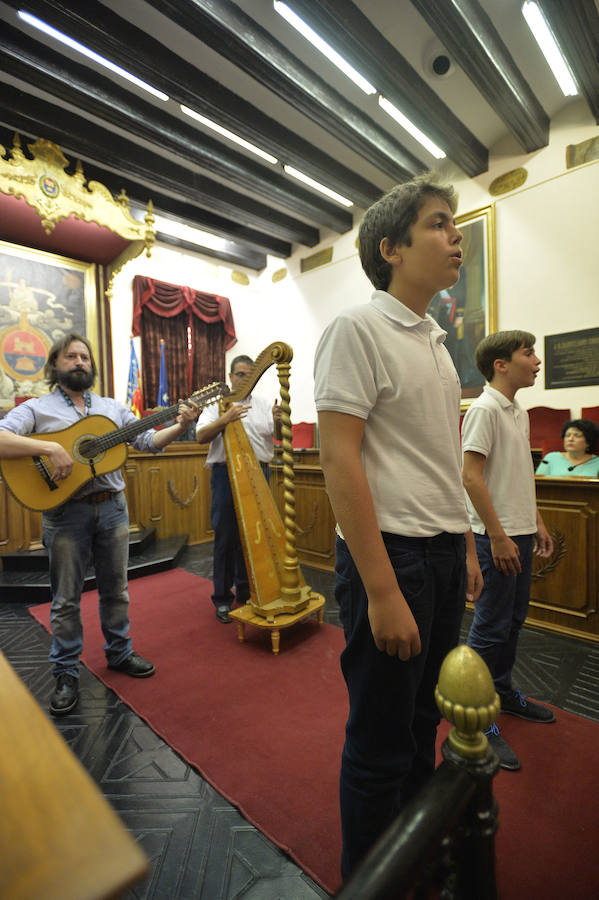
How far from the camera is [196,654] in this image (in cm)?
261

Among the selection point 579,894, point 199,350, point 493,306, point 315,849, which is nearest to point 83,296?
point 199,350

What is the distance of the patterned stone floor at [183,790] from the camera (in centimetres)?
125

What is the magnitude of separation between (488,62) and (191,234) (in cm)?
446

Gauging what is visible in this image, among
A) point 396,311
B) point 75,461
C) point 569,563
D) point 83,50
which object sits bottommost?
point 569,563

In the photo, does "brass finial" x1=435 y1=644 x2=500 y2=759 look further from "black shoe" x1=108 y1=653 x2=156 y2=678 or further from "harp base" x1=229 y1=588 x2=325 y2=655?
"black shoe" x1=108 y1=653 x2=156 y2=678

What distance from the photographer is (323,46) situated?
11.0 ft

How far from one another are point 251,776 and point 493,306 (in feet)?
16.5

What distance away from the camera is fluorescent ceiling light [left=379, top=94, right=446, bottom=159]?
4.07 metres

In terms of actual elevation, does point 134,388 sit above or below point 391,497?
above

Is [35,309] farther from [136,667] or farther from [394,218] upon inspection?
[394,218]

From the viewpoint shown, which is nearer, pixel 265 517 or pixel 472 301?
pixel 265 517

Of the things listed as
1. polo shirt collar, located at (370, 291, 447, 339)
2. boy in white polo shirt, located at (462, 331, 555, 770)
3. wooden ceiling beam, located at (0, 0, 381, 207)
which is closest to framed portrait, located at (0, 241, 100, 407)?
wooden ceiling beam, located at (0, 0, 381, 207)

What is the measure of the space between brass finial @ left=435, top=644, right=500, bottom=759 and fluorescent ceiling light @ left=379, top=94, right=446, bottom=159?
492cm

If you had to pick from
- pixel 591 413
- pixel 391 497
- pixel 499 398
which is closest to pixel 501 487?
pixel 499 398
